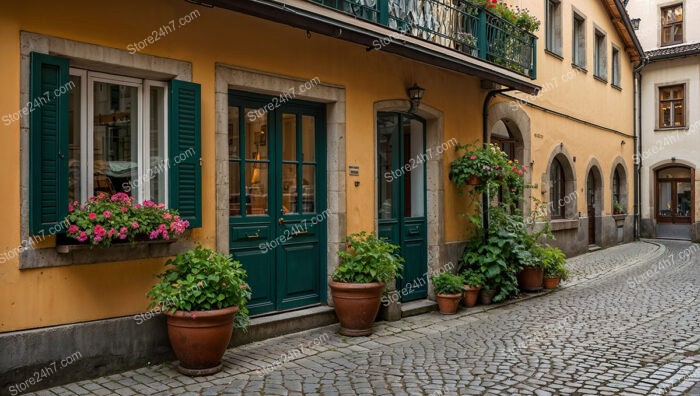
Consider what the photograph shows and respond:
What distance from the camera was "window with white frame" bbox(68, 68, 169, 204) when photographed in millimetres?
5566

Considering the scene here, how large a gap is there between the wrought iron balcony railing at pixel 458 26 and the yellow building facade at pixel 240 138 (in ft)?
0.65

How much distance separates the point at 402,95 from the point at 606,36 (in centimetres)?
1237

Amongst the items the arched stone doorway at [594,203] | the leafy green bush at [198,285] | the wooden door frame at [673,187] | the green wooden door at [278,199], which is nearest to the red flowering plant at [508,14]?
the green wooden door at [278,199]

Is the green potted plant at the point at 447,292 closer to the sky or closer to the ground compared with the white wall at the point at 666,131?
closer to the ground

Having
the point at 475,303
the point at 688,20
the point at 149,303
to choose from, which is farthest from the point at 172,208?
the point at 688,20

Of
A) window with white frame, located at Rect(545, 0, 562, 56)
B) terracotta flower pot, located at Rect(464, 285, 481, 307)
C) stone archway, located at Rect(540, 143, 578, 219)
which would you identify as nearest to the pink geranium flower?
terracotta flower pot, located at Rect(464, 285, 481, 307)

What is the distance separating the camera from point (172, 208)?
19.6 ft

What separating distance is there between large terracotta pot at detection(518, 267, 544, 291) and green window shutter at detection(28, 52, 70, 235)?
7.45 m

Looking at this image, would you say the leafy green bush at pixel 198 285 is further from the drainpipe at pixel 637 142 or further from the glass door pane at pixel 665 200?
the glass door pane at pixel 665 200

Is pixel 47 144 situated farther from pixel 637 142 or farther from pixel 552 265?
pixel 637 142

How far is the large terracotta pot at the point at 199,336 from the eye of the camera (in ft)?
17.7

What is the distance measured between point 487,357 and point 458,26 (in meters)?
5.31

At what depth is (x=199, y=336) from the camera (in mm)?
5422

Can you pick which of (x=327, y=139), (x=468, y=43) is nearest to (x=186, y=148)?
(x=327, y=139)
